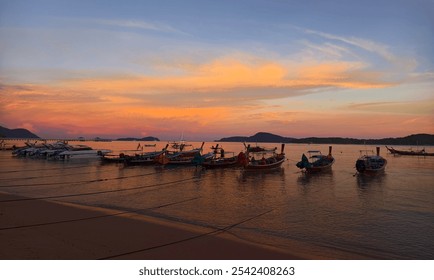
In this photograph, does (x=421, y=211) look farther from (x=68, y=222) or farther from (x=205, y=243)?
(x=68, y=222)

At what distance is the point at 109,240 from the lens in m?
10.6

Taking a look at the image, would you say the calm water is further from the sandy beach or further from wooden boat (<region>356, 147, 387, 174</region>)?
wooden boat (<region>356, 147, 387, 174</region>)

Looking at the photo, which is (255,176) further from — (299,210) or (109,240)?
(109,240)

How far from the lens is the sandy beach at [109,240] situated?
30.1 feet

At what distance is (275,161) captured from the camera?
2021 inches

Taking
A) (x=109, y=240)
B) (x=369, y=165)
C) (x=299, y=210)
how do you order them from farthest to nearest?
(x=369, y=165)
(x=299, y=210)
(x=109, y=240)

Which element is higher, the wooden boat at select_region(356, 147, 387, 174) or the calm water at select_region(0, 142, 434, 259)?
the wooden boat at select_region(356, 147, 387, 174)

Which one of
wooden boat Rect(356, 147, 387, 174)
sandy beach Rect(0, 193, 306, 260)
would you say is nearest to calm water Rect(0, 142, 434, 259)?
sandy beach Rect(0, 193, 306, 260)

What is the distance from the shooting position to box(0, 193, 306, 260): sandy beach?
30.1ft

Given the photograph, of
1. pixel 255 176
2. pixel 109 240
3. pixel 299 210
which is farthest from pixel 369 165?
pixel 109 240

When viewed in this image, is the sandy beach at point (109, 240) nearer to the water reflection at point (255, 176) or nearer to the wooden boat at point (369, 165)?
the water reflection at point (255, 176)

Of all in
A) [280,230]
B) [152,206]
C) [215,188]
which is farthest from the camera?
[215,188]

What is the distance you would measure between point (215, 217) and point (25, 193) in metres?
15.0
